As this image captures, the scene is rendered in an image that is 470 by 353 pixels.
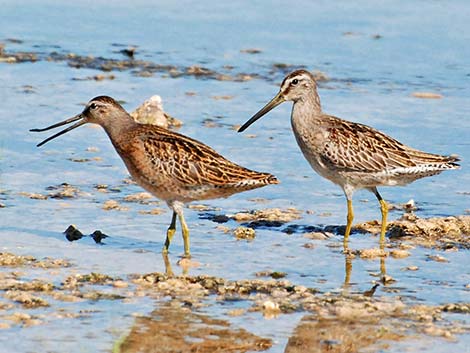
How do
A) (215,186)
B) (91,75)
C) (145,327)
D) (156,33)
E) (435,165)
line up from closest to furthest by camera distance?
(145,327)
(215,186)
(435,165)
(91,75)
(156,33)

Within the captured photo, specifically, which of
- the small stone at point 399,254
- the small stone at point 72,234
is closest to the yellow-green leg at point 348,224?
the small stone at point 399,254

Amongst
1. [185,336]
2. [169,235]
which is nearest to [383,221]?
[169,235]

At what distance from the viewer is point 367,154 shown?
10.8 meters

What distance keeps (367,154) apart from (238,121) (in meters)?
2.88

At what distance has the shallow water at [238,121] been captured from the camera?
30.0ft

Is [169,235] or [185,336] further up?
[169,235]

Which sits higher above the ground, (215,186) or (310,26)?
(310,26)

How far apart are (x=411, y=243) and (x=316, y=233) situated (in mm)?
727

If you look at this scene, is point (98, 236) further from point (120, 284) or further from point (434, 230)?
point (434, 230)

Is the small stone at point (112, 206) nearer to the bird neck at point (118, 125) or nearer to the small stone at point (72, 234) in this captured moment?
the bird neck at point (118, 125)

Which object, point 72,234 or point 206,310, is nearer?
point 206,310

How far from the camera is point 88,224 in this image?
10148 millimetres

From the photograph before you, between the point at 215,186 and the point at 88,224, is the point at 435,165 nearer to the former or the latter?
the point at 215,186

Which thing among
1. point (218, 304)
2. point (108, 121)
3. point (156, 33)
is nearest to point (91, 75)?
point (156, 33)
